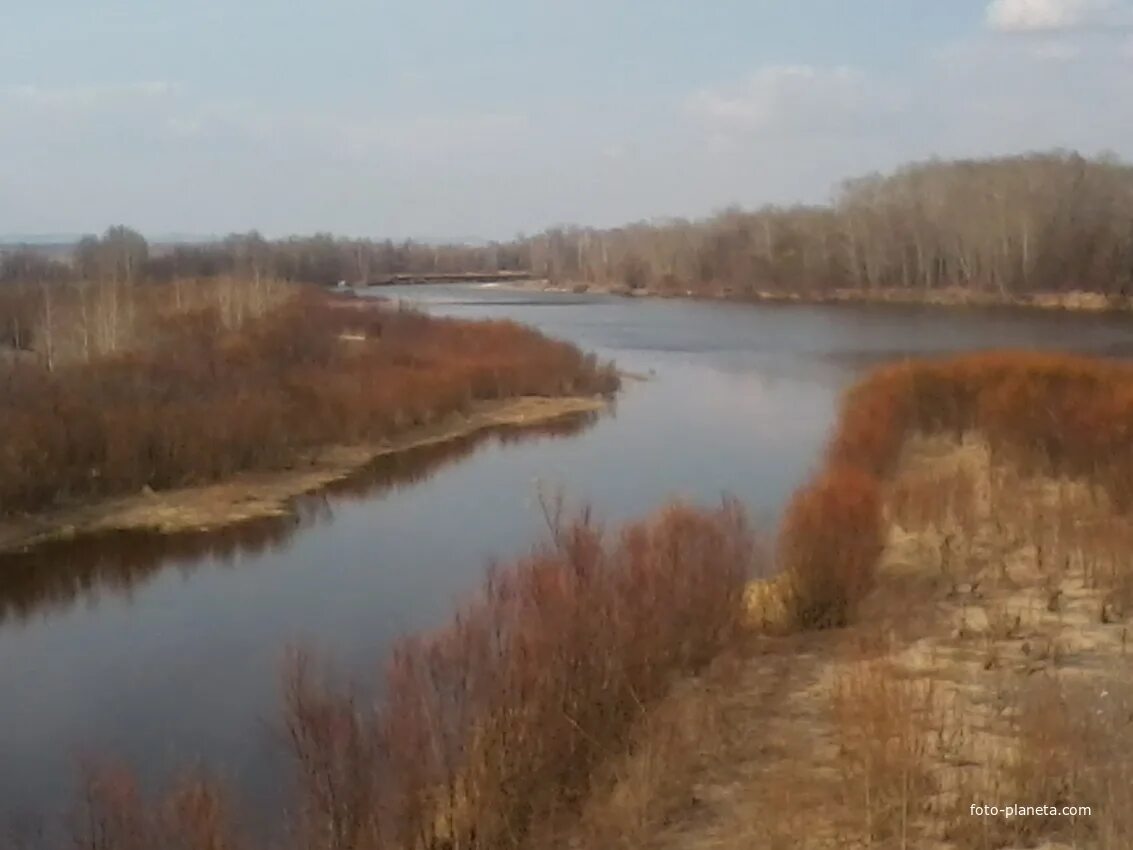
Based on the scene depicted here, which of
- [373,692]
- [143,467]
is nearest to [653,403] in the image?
[143,467]

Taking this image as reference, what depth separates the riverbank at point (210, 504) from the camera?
41.9 feet

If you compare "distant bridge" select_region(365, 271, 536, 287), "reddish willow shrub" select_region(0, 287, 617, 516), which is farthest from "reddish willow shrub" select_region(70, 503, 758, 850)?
"distant bridge" select_region(365, 271, 536, 287)

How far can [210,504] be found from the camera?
1384cm

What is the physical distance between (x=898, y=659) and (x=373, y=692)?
3.06 m

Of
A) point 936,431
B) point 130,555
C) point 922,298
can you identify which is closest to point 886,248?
point 922,298

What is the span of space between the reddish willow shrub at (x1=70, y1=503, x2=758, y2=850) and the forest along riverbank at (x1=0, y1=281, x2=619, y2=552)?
25.8 ft

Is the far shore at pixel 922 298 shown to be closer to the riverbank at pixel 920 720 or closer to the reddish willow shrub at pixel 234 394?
the reddish willow shrub at pixel 234 394

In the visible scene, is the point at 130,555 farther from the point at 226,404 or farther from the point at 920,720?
the point at 920,720

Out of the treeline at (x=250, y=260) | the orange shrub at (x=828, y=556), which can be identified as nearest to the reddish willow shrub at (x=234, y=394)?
the treeline at (x=250, y=260)

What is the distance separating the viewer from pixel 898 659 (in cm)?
676

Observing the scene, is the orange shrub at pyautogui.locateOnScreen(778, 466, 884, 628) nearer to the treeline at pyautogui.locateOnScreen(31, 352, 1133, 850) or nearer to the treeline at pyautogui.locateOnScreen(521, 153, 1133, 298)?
the treeline at pyautogui.locateOnScreen(31, 352, 1133, 850)

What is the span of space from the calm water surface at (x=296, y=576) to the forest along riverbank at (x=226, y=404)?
2.64ft

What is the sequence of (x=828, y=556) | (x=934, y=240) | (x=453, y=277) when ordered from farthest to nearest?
(x=453, y=277) → (x=934, y=240) → (x=828, y=556)

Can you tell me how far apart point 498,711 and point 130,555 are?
7.78 metres
